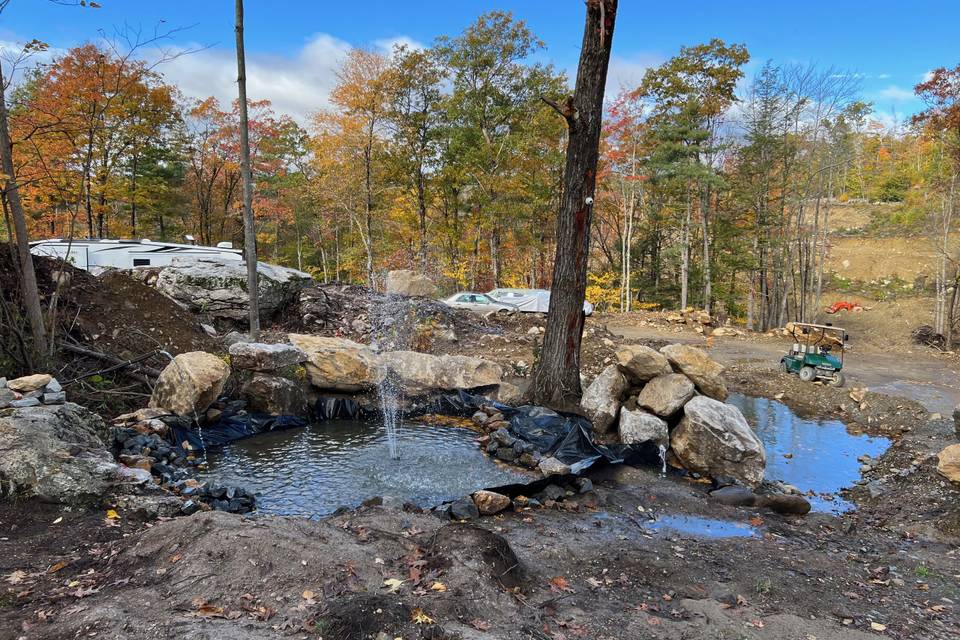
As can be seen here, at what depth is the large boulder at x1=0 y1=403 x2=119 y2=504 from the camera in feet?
11.8

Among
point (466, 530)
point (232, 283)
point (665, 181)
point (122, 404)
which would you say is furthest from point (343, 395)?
point (665, 181)

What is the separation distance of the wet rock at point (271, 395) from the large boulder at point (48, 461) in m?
2.71

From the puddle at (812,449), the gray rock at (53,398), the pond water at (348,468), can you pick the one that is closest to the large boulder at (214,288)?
the pond water at (348,468)

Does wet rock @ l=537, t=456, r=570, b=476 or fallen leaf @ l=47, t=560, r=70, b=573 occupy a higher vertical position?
fallen leaf @ l=47, t=560, r=70, b=573

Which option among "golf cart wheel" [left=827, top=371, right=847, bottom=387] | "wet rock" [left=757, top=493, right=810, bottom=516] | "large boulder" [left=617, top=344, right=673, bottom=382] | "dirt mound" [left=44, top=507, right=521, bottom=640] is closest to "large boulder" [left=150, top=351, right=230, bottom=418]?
"dirt mound" [left=44, top=507, right=521, bottom=640]

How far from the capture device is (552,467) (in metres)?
5.44

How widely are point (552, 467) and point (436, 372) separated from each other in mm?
3221

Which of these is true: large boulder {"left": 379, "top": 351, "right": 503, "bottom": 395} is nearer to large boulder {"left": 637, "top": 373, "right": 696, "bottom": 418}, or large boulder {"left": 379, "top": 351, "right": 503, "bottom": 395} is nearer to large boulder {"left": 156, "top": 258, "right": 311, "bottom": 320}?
large boulder {"left": 637, "top": 373, "right": 696, "bottom": 418}

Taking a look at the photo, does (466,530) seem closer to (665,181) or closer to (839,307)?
(665,181)

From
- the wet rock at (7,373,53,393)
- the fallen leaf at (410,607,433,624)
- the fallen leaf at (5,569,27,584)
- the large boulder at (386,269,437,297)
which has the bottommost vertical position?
the fallen leaf at (410,607,433,624)

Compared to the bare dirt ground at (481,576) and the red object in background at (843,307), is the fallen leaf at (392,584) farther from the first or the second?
the red object in background at (843,307)

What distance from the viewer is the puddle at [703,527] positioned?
14.0 ft

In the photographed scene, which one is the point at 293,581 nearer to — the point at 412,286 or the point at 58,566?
the point at 58,566

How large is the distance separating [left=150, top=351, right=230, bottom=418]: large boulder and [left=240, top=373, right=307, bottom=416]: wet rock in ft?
2.03
